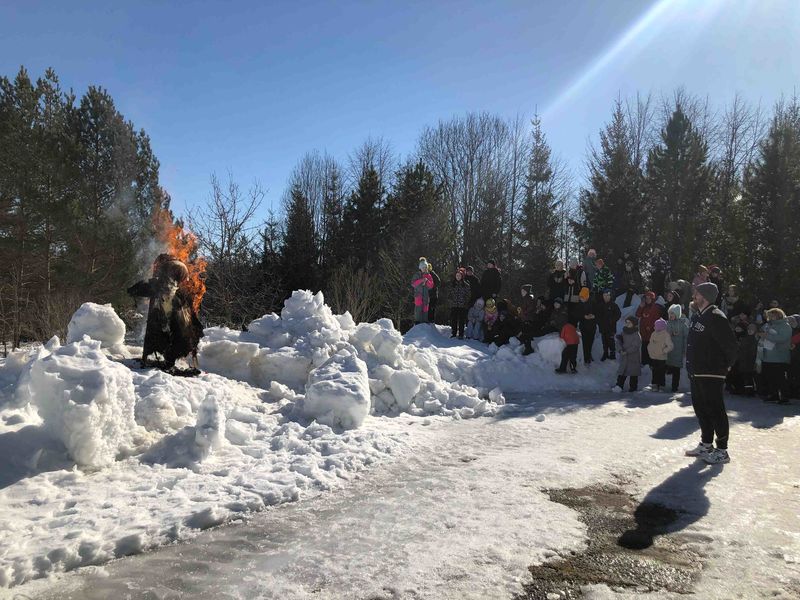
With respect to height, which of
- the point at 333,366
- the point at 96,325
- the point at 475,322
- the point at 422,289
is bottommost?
the point at 333,366

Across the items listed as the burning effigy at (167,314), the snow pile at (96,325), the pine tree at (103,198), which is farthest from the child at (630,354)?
the pine tree at (103,198)

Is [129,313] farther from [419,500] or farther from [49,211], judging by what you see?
[419,500]

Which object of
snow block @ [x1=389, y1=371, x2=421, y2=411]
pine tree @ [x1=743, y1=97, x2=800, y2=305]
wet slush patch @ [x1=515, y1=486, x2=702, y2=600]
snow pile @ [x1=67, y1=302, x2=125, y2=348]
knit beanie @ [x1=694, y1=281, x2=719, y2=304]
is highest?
pine tree @ [x1=743, y1=97, x2=800, y2=305]

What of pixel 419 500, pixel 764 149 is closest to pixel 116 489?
pixel 419 500

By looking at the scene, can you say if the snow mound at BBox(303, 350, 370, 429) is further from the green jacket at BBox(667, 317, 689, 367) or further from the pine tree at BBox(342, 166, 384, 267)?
the pine tree at BBox(342, 166, 384, 267)

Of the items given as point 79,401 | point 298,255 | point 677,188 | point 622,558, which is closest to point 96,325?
point 79,401

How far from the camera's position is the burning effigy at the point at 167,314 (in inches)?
277

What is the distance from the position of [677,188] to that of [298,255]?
1843cm

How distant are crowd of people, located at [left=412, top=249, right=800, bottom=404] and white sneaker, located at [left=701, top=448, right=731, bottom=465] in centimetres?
324

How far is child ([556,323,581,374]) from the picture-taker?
38.2ft

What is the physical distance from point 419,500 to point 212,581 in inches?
73.4

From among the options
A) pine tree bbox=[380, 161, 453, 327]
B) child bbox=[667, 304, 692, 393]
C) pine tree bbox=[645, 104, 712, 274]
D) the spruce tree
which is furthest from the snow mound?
the spruce tree

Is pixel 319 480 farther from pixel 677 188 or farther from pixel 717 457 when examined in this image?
pixel 677 188

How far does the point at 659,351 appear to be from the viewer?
34.9ft
